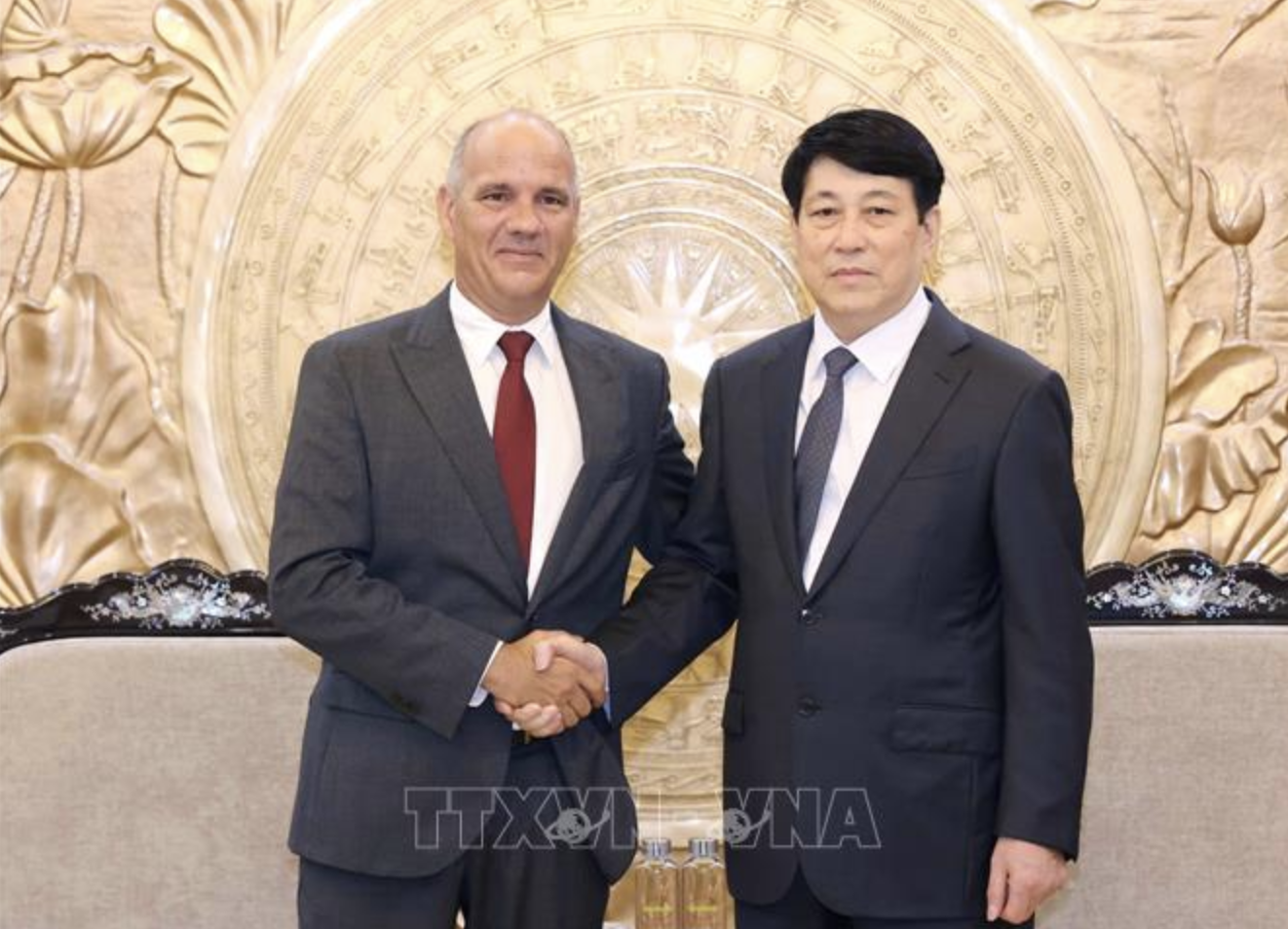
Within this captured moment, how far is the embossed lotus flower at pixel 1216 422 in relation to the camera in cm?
335

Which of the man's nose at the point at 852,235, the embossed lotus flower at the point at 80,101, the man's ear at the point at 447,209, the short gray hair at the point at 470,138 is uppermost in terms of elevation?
the embossed lotus flower at the point at 80,101

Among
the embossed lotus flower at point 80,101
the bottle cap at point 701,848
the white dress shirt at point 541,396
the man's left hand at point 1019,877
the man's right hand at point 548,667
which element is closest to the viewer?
the man's left hand at point 1019,877

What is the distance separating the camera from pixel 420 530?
83.7 inches

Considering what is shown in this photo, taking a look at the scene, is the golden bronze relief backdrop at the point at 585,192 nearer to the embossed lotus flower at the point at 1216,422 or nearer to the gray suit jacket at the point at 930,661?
the embossed lotus flower at the point at 1216,422

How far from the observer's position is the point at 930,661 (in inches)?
79.4

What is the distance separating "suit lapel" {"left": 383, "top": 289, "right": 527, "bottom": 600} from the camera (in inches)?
83.7

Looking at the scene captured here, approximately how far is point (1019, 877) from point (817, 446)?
597 millimetres

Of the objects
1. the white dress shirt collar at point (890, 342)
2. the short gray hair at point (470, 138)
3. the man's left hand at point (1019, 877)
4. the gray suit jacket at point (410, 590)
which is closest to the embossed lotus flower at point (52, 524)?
the gray suit jacket at point (410, 590)

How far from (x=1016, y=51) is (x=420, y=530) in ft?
6.09

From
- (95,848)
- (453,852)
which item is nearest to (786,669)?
(453,852)

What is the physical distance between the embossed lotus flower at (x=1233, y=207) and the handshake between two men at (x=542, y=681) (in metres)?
1.89

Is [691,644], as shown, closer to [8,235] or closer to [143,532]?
[143,532]

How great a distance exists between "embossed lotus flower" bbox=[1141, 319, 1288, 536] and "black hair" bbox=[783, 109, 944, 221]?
1.42m

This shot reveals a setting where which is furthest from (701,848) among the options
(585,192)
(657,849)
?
(585,192)
